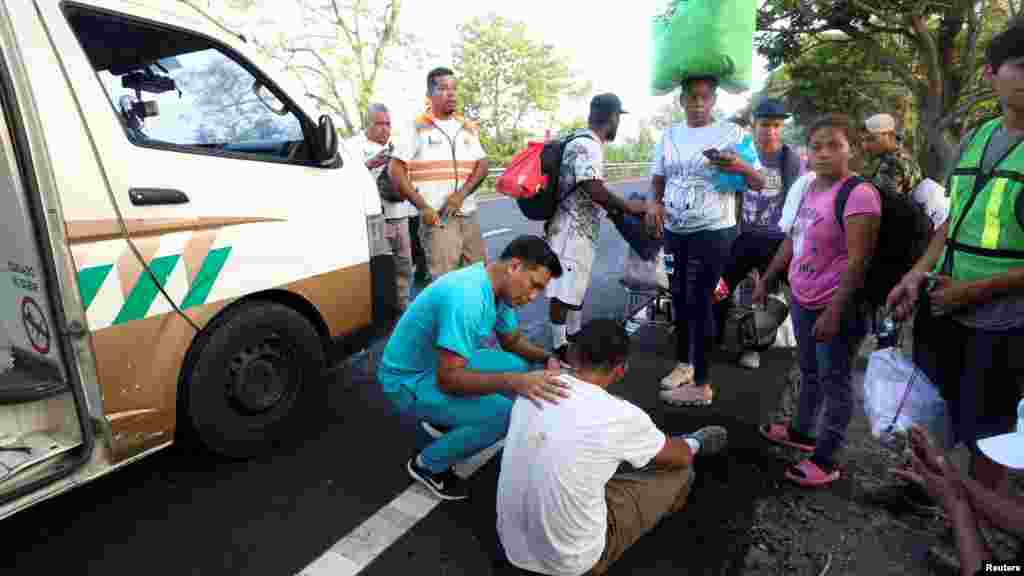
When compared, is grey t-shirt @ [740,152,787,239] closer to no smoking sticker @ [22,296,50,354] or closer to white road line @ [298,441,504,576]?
white road line @ [298,441,504,576]

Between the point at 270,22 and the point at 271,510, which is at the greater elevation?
the point at 270,22

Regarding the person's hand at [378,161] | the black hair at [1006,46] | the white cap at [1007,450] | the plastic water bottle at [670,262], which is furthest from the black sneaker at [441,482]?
the person's hand at [378,161]

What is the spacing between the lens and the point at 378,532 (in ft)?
7.47

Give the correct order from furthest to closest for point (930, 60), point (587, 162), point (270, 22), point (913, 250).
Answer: point (270, 22)
point (930, 60)
point (587, 162)
point (913, 250)

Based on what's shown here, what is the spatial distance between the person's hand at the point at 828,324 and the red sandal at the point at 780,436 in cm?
73

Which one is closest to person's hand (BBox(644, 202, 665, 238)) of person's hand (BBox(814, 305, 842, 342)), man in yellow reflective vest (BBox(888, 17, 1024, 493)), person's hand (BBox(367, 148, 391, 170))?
person's hand (BBox(814, 305, 842, 342))

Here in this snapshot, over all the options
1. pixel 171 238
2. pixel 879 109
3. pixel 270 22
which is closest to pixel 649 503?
pixel 171 238

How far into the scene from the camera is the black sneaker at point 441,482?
2500mm

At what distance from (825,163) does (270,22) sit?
72.5ft

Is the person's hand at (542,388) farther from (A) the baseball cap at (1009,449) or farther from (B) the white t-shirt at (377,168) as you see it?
(B) the white t-shirt at (377,168)

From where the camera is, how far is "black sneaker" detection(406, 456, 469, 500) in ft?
8.20

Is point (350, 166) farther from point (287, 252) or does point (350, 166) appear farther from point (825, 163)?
point (825, 163)

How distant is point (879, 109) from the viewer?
15.2 metres

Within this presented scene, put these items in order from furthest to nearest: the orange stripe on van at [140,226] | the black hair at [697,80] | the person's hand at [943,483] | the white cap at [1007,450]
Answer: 1. the black hair at [697,80]
2. the orange stripe on van at [140,226]
3. the person's hand at [943,483]
4. the white cap at [1007,450]
